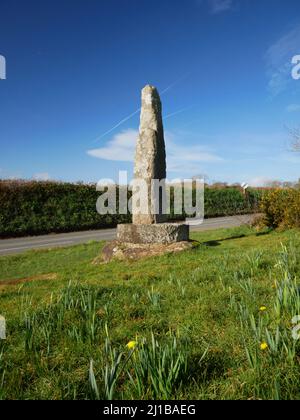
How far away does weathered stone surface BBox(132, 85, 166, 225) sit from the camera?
923cm

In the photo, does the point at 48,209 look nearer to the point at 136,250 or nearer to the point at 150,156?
the point at 150,156

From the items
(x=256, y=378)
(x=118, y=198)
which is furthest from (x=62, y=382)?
(x=118, y=198)

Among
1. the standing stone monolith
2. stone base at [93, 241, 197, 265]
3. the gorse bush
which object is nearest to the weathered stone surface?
the standing stone monolith

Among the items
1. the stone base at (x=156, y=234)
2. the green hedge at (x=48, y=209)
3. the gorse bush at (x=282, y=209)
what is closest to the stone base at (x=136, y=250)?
the stone base at (x=156, y=234)

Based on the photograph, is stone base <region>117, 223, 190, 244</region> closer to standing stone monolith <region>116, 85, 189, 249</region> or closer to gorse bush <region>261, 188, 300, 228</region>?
standing stone monolith <region>116, 85, 189, 249</region>

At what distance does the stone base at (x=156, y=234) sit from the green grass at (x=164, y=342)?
140 inches

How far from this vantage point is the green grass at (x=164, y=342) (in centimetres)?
196

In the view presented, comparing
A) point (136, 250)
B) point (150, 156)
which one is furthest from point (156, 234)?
point (150, 156)

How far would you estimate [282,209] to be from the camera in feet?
41.4

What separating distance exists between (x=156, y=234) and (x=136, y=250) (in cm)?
66

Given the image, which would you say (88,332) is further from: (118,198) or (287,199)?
(118,198)

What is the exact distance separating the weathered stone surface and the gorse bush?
5.28 m

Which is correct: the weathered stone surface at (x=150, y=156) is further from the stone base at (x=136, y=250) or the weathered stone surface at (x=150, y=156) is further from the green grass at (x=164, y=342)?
the green grass at (x=164, y=342)

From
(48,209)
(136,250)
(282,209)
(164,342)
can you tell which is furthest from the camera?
(48,209)
